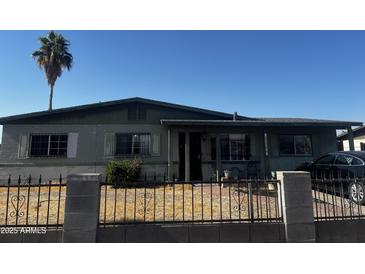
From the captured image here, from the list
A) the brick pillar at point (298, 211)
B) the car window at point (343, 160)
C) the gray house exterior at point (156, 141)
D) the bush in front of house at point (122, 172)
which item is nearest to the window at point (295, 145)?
the gray house exterior at point (156, 141)

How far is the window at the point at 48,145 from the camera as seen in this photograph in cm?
1204

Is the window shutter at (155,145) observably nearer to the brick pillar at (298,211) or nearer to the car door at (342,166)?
the car door at (342,166)

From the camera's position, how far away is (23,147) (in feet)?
38.9

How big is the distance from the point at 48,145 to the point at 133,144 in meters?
4.32

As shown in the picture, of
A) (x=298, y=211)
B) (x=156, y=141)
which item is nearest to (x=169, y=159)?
(x=156, y=141)

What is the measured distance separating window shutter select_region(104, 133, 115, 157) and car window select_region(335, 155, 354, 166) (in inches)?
384

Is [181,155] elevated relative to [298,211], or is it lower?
elevated

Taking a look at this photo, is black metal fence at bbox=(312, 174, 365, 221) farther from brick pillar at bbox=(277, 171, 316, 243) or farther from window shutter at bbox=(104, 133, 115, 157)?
window shutter at bbox=(104, 133, 115, 157)

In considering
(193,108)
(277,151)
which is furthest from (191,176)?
(277,151)

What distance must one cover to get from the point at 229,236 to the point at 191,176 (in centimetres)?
854

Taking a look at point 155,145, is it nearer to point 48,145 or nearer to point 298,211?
point 48,145

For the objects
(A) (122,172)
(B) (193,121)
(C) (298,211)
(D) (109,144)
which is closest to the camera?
(C) (298,211)

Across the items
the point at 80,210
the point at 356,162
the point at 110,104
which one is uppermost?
the point at 110,104

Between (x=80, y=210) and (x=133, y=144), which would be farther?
(x=133, y=144)
